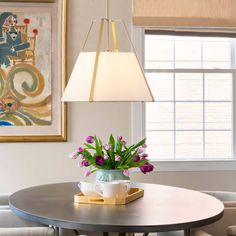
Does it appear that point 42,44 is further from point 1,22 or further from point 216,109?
point 216,109

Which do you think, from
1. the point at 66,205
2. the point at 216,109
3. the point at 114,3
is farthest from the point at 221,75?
the point at 66,205

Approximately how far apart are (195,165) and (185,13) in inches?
50.9

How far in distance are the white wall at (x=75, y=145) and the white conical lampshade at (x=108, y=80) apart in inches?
57.9

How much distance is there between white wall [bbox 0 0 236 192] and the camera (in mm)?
4293

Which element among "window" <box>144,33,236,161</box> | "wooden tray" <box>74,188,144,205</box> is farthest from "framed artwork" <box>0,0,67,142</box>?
"wooden tray" <box>74,188,144,205</box>

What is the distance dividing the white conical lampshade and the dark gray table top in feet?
1.88

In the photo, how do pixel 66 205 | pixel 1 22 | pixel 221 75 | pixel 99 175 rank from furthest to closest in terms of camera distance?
pixel 221 75 → pixel 1 22 → pixel 99 175 → pixel 66 205

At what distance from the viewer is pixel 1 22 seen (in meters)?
4.27

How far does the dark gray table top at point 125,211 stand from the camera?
2.37 meters

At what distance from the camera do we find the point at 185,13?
4.43m

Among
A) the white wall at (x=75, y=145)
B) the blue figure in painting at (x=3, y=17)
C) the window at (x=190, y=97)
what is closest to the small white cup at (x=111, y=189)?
the white wall at (x=75, y=145)

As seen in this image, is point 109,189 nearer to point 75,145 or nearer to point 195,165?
point 75,145

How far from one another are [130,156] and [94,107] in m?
1.43

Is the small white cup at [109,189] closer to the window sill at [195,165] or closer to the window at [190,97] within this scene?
the window sill at [195,165]
